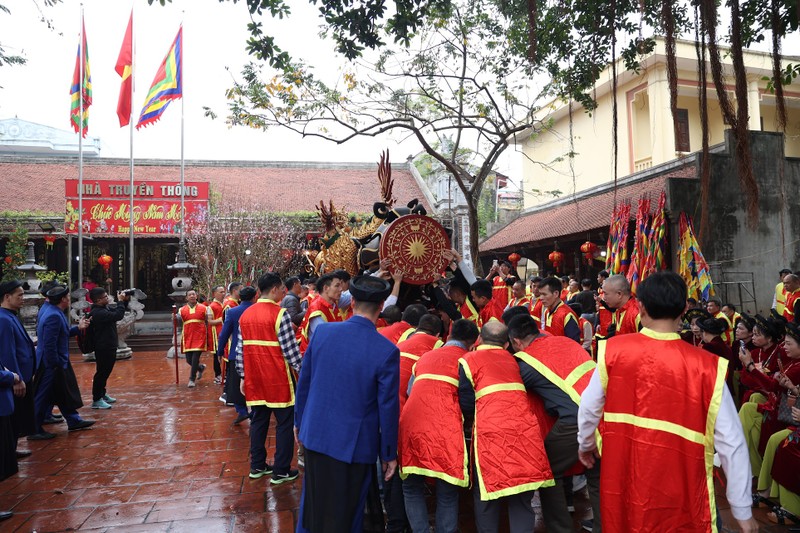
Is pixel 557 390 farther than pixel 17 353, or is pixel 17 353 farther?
pixel 17 353

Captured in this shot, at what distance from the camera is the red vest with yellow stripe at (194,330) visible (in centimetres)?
877

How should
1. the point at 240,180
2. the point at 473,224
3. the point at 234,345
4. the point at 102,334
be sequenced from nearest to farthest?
the point at 234,345 < the point at 102,334 < the point at 473,224 < the point at 240,180

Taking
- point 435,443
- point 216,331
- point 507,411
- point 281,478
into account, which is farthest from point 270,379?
point 216,331

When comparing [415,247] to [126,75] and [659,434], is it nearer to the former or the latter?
[659,434]

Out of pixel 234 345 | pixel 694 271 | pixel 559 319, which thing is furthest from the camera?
pixel 694 271

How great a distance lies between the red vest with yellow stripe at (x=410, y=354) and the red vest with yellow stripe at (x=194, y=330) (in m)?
5.86

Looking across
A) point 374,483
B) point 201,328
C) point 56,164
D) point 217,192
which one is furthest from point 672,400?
point 56,164

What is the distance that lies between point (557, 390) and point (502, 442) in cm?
48

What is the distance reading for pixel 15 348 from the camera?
4703mm

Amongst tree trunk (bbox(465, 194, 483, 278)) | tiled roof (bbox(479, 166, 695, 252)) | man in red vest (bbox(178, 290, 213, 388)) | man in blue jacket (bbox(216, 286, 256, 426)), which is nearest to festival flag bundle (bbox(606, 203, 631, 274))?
tiled roof (bbox(479, 166, 695, 252))

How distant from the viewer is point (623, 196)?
1291cm

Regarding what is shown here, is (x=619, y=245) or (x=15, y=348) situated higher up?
(x=619, y=245)

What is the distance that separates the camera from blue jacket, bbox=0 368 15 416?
411cm

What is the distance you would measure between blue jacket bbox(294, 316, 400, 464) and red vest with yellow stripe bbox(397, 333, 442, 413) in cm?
90
